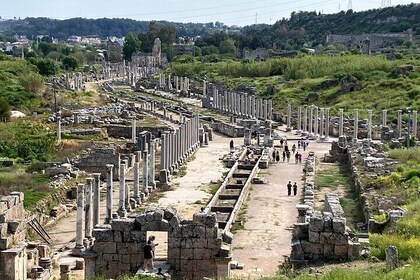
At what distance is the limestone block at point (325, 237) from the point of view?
63.6ft

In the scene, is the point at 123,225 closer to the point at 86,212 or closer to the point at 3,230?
the point at 3,230

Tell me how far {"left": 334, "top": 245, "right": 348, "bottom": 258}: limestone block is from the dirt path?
7.36 feet

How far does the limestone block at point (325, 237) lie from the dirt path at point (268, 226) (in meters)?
2.00

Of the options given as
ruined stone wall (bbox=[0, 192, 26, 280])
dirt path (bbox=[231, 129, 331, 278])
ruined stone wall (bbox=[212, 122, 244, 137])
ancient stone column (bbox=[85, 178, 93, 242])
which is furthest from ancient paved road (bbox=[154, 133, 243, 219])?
ruined stone wall (bbox=[0, 192, 26, 280])

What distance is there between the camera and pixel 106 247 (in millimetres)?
19562

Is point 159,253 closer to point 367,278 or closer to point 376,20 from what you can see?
point 367,278

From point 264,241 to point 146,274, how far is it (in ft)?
29.2

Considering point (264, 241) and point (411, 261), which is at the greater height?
point (411, 261)

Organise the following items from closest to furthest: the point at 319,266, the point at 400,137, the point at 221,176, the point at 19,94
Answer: the point at 319,266, the point at 221,176, the point at 400,137, the point at 19,94

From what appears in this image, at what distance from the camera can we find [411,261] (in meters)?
17.2

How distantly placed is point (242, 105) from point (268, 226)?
A: 48.8 meters

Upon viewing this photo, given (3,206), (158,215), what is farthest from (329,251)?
(3,206)

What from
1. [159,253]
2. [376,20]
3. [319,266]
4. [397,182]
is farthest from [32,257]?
[376,20]

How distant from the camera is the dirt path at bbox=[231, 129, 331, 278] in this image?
75.3 feet
